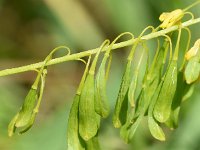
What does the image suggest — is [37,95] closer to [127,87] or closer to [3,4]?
[127,87]

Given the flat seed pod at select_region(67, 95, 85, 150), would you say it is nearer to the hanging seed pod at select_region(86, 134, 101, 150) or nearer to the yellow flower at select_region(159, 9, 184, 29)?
the hanging seed pod at select_region(86, 134, 101, 150)

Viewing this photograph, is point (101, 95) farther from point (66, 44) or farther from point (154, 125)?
point (66, 44)

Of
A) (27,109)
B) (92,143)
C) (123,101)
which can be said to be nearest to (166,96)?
(123,101)

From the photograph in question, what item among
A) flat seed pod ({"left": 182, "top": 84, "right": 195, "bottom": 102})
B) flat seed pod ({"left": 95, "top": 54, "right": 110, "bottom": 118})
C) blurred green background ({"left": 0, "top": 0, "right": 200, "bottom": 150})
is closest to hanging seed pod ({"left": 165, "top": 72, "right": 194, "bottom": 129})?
flat seed pod ({"left": 182, "top": 84, "right": 195, "bottom": 102})

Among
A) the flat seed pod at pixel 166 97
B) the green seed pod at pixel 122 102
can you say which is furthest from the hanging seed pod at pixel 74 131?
the flat seed pod at pixel 166 97

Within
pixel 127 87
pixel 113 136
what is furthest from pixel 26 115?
pixel 113 136

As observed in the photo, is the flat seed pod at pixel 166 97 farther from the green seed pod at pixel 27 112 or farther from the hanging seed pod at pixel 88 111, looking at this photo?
the green seed pod at pixel 27 112
